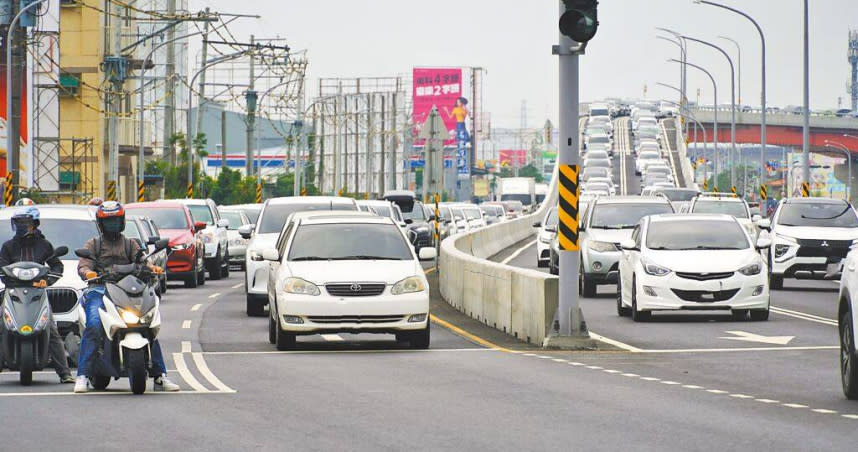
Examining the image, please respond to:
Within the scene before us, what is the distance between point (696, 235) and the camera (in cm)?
2495

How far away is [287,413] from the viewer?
12305 mm

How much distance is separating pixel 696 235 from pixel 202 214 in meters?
17.0

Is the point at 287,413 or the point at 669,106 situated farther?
the point at 669,106

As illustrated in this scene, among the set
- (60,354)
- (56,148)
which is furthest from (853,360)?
(56,148)

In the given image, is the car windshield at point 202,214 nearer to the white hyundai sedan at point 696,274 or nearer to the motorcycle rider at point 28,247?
the white hyundai sedan at point 696,274

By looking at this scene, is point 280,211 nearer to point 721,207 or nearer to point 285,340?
point 285,340

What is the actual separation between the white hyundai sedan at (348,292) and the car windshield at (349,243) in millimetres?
12

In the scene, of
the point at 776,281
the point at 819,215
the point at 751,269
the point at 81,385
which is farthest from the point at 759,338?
the point at 819,215

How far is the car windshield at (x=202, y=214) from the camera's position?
128 feet

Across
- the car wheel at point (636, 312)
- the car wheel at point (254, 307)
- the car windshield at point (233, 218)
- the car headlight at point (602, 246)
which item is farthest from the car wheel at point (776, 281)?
the car windshield at point (233, 218)

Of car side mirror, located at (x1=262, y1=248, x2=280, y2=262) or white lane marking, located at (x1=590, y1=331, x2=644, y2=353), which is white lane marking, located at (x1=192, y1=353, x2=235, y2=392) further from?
white lane marking, located at (x1=590, y1=331, x2=644, y2=353)

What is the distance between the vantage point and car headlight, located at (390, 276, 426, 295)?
1894 centimetres

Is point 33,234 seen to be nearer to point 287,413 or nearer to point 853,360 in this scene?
point 287,413

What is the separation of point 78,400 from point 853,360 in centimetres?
600
